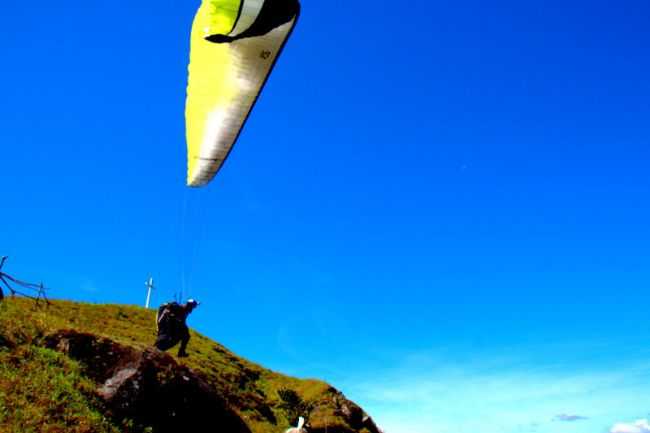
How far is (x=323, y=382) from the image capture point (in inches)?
1221

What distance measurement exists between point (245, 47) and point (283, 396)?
22.3m

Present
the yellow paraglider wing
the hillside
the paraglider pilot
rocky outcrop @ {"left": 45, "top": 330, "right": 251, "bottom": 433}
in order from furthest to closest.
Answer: the paraglider pilot < rocky outcrop @ {"left": 45, "top": 330, "right": 251, "bottom": 433} < the hillside < the yellow paraglider wing

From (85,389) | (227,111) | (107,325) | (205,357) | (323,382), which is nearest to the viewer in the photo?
(227,111)

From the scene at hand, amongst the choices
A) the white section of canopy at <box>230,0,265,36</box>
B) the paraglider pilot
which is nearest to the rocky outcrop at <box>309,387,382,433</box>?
the paraglider pilot

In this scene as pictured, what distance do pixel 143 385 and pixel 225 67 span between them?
9.83m

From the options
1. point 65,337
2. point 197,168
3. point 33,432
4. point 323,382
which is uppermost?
point 197,168

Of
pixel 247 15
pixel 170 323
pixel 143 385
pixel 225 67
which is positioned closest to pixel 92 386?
pixel 143 385

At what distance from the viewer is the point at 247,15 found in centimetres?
1016

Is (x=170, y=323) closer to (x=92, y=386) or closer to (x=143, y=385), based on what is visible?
(x=143, y=385)

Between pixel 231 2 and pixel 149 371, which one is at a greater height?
pixel 231 2

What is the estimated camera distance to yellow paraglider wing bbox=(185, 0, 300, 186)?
10.3 meters

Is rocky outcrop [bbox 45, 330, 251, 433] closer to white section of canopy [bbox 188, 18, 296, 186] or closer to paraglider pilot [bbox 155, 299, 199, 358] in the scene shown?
paraglider pilot [bbox 155, 299, 199, 358]

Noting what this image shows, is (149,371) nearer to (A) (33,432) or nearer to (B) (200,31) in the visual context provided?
(A) (33,432)

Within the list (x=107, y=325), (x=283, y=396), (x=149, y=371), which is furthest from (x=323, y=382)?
(x=149, y=371)
